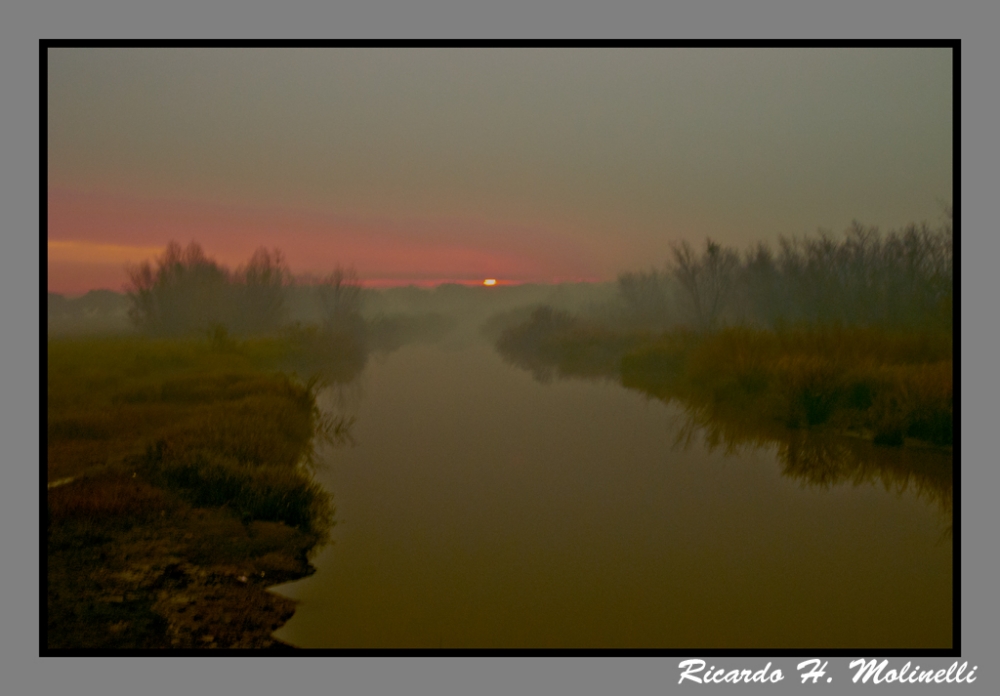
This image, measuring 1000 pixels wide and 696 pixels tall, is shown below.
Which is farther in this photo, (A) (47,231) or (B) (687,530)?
(B) (687,530)

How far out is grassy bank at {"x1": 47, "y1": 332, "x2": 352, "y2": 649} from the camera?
11.1ft

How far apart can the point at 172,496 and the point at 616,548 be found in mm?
2748

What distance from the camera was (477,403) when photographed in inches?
323

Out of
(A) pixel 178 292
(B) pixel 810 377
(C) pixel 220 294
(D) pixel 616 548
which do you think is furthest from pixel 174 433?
(B) pixel 810 377

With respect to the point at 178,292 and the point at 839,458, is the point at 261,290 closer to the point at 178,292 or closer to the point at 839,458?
the point at 178,292

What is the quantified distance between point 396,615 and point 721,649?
63.9 inches

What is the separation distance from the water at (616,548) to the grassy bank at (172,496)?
0.98ft

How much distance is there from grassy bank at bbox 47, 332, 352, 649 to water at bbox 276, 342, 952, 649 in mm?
300

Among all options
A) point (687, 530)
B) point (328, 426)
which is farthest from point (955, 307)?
point (328, 426)

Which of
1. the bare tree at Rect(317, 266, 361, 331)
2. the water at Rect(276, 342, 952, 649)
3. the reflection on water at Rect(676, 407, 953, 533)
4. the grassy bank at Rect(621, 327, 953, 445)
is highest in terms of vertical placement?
the bare tree at Rect(317, 266, 361, 331)

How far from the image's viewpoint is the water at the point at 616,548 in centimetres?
346

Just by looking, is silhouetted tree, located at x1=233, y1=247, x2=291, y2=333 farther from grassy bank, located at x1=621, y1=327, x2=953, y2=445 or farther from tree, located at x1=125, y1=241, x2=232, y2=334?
grassy bank, located at x1=621, y1=327, x2=953, y2=445

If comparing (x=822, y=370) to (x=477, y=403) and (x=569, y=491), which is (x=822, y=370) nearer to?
(x=569, y=491)

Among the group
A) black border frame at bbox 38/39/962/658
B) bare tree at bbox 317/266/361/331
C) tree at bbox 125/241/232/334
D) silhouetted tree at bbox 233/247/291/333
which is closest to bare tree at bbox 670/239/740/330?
black border frame at bbox 38/39/962/658
